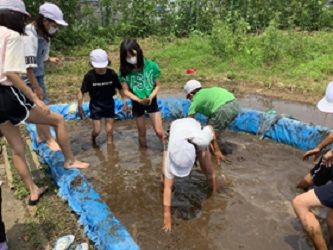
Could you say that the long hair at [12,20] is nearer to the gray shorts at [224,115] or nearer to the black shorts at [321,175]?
the gray shorts at [224,115]

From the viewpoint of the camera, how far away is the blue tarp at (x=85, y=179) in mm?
3165

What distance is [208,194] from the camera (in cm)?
421

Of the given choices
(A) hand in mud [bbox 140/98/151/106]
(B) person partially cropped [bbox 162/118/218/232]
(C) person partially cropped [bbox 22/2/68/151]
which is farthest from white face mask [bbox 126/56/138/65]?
(B) person partially cropped [bbox 162/118/218/232]

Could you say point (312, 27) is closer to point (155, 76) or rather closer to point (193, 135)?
point (155, 76)

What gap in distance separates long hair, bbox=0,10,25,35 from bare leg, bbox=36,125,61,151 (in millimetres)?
1861

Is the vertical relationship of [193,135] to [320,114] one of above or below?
above

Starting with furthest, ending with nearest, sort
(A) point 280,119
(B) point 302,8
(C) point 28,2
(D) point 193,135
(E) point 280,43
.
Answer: (B) point 302,8 → (C) point 28,2 → (E) point 280,43 → (A) point 280,119 → (D) point 193,135

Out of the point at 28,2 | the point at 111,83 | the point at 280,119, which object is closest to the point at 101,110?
the point at 111,83

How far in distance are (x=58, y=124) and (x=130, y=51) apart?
1.42 metres

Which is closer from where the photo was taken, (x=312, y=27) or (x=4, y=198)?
(x=4, y=198)

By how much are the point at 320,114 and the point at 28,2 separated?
27.2 ft

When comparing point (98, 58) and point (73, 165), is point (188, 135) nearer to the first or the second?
point (73, 165)

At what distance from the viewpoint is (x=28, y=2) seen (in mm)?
10227

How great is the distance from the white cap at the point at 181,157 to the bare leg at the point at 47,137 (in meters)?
2.17
